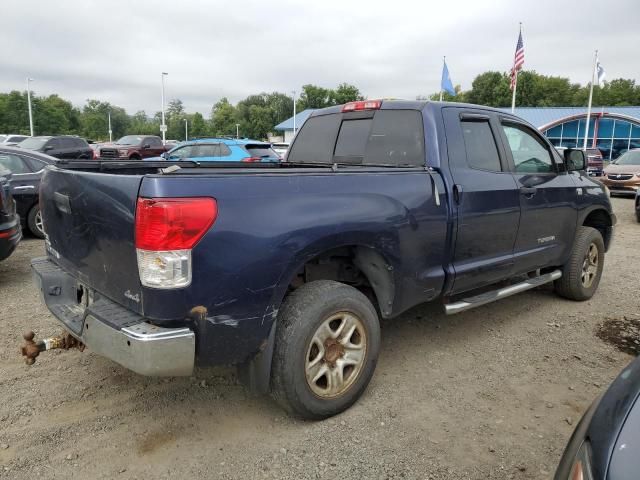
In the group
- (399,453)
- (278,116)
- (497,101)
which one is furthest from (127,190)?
(278,116)

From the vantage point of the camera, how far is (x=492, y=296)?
396cm

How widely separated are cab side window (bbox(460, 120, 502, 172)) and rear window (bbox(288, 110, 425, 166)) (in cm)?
44

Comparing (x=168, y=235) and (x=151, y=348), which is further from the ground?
(x=168, y=235)

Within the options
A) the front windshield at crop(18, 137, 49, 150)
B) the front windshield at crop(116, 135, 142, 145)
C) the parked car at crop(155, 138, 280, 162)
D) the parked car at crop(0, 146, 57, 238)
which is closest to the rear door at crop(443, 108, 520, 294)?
the parked car at crop(0, 146, 57, 238)

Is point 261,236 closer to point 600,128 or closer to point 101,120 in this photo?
point 600,128

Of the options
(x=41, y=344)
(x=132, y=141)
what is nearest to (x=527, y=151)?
(x=41, y=344)

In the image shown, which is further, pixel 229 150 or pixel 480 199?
pixel 229 150

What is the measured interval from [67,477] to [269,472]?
1.02 m

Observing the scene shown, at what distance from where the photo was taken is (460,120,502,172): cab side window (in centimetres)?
384

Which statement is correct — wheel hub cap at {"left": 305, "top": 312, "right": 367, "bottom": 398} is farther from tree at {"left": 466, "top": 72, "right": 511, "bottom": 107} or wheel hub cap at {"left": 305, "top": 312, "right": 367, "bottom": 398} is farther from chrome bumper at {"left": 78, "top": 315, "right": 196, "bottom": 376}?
tree at {"left": 466, "top": 72, "right": 511, "bottom": 107}

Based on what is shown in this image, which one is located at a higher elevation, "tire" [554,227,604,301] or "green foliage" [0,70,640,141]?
"green foliage" [0,70,640,141]

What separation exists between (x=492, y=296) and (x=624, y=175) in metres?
13.9

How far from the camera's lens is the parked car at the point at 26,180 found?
7.85m

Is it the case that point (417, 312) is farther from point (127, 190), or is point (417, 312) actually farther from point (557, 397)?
Result: point (127, 190)
